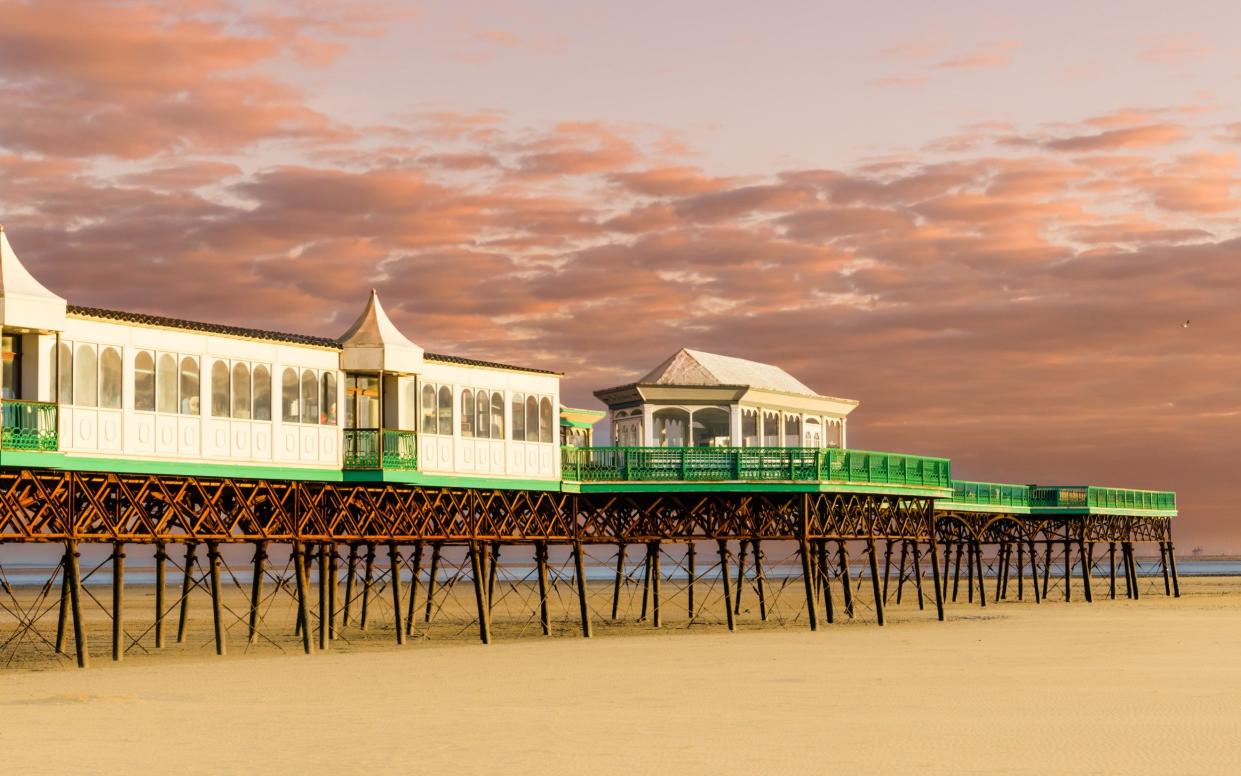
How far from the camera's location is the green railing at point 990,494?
7125 cm

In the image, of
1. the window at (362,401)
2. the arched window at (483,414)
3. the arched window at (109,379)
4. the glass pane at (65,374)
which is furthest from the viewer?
the arched window at (483,414)

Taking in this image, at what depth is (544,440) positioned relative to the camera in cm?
4944

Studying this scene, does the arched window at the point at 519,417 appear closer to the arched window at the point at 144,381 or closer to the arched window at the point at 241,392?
the arched window at the point at 241,392

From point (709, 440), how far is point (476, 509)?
11057 millimetres

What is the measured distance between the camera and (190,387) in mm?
38906

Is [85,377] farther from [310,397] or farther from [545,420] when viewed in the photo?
[545,420]

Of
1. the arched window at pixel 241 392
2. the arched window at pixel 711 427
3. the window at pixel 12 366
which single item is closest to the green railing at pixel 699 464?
the arched window at pixel 711 427

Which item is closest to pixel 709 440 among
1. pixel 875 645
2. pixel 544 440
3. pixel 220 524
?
pixel 544 440

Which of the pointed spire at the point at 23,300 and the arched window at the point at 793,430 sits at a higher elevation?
the pointed spire at the point at 23,300

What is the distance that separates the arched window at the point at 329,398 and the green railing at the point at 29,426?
835 centimetres

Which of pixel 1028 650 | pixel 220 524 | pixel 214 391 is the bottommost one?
pixel 1028 650

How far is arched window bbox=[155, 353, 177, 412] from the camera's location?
37969 mm

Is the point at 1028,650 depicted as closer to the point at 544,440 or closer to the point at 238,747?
the point at 544,440

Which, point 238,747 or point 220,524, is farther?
point 220,524
